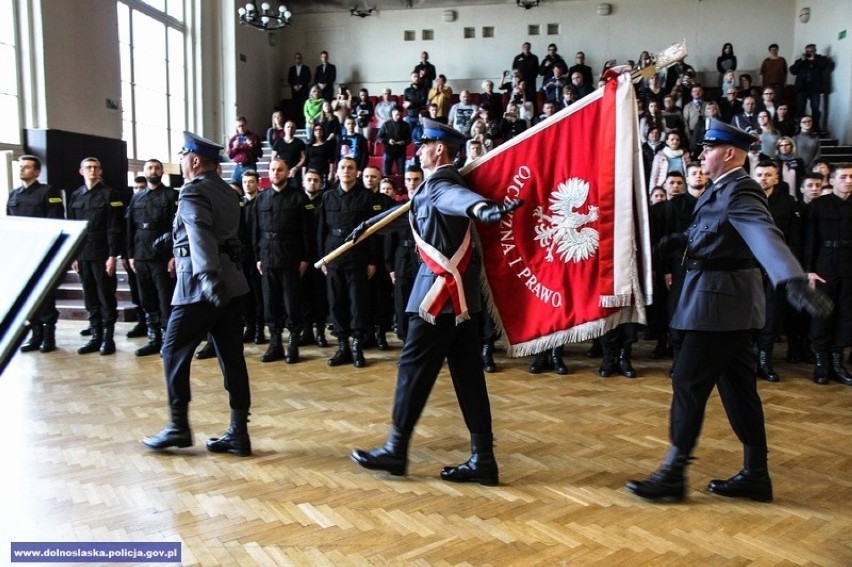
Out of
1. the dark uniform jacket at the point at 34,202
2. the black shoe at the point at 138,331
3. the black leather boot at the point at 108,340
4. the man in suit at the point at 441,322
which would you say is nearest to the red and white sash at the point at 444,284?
the man in suit at the point at 441,322

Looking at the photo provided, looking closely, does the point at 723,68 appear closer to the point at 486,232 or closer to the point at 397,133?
the point at 397,133

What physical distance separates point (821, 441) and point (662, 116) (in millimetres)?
6778

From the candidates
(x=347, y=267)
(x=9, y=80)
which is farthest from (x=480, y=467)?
(x=9, y=80)

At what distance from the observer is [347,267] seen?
534cm

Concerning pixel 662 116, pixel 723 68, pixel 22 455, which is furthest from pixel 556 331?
pixel 723 68

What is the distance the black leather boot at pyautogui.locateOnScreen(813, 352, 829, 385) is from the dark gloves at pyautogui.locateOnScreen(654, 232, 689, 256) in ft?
8.34

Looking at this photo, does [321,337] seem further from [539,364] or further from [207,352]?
[539,364]

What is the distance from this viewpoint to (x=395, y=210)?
3.22 meters

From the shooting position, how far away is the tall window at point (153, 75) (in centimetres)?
1098

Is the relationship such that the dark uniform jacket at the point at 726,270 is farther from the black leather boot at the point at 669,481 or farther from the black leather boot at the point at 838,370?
the black leather boot at the point at 838,370

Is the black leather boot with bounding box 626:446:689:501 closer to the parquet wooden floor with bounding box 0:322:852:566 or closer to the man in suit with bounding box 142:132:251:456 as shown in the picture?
the parquet wooden floor with bounding box 0:322:852:566

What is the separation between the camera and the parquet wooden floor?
7.70 ft

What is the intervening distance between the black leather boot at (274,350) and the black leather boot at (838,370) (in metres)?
4.07

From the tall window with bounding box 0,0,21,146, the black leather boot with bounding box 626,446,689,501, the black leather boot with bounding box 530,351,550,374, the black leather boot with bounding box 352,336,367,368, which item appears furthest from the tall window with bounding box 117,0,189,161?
the black leather boot with bounding box 626,446,689,501
